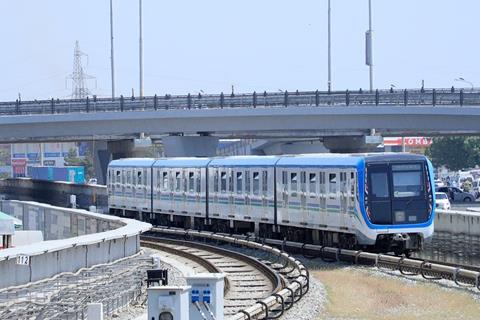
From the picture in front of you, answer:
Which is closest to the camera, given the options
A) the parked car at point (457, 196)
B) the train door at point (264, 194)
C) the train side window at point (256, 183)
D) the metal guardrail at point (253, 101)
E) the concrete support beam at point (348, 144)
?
the train door at point (264, 194)

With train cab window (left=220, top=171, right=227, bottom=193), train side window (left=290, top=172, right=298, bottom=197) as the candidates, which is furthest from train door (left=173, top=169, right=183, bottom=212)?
train side window (left=290, top=172, right=298, bottom=197)

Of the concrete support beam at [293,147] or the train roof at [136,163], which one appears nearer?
the train roof at [136,163]

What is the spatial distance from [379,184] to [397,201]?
1.99ft

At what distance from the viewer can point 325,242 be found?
35562 mm

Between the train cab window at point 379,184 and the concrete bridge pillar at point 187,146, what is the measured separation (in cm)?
4010

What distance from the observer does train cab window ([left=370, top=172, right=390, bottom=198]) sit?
32.3 metres

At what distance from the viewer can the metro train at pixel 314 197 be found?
3234 cm

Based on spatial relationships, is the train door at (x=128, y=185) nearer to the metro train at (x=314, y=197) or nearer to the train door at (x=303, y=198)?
the metro train at (x=314, y=197)

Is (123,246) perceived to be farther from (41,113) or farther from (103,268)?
(41,113)

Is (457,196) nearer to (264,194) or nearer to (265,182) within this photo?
(264,194)

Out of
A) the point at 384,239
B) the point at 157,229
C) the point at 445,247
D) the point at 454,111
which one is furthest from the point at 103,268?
the point at 454,111

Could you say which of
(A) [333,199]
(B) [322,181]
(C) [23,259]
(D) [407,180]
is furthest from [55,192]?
(C) [23,259]

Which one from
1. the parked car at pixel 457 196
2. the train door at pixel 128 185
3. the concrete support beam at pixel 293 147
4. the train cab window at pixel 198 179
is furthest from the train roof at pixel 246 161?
the concrete support beam at pixel 293 147

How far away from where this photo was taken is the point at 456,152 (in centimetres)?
15012
